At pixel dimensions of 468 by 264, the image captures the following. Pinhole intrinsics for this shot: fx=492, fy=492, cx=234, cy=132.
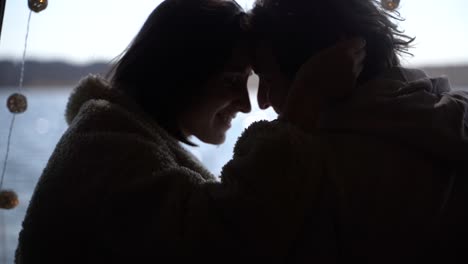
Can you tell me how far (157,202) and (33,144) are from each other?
1.05 meters

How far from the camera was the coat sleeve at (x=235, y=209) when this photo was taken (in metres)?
0.59

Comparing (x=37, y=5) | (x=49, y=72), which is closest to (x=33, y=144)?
(x=49, y=72)

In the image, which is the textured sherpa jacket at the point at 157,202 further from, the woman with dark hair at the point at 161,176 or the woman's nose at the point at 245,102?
the woman's nose at the point at 245,102

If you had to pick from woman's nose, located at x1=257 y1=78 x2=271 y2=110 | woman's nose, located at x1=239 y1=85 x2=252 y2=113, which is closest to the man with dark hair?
woman's nose, located at x1=257 y1=78 x2=271 y2=110

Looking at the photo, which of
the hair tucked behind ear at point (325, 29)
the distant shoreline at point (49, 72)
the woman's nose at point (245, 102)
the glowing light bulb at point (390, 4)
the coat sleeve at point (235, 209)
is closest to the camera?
the coat sleeve at point (235, 209)

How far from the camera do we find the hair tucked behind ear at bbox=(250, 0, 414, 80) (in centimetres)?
71

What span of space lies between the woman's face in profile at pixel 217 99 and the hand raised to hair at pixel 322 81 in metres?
0.26

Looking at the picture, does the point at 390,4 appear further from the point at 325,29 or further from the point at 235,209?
the point at 235,209

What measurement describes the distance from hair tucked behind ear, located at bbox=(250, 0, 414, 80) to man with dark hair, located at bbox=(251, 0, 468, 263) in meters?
0.06

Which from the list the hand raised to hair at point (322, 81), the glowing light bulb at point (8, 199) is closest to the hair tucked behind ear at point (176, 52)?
the hand raised to hair at point (322, 81)

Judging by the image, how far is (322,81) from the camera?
65 centimetres

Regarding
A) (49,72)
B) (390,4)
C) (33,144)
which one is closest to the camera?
(390,4)

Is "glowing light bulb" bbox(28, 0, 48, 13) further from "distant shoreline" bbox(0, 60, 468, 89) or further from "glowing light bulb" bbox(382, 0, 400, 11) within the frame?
"glowing light bulb" bbox(382, 0, 400, 11)

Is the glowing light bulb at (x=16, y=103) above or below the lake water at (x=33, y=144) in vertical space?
above
